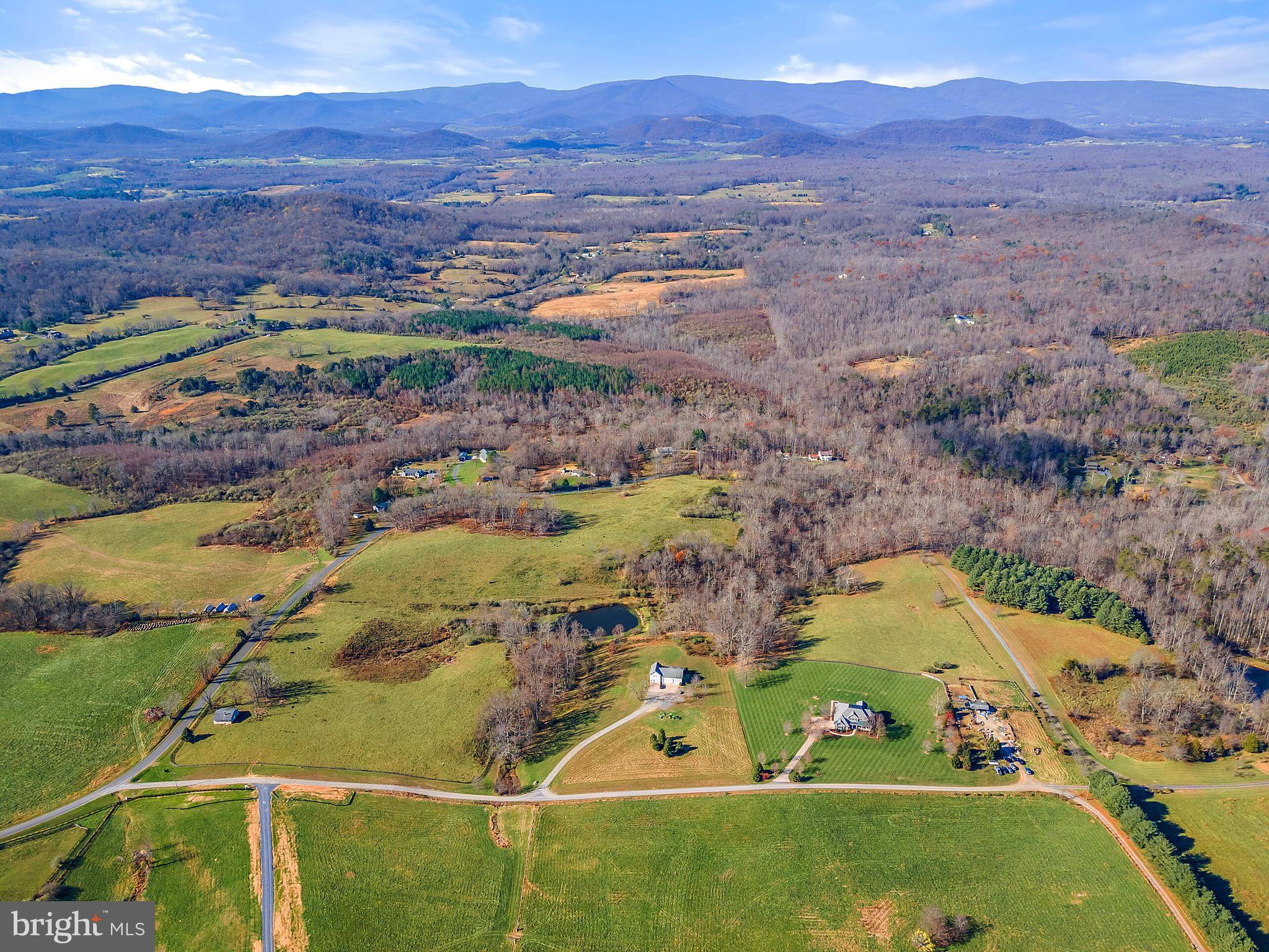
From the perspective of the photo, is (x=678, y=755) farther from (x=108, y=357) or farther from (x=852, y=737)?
(x=108, y=357)

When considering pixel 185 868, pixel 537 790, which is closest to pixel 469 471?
pixel 537 790

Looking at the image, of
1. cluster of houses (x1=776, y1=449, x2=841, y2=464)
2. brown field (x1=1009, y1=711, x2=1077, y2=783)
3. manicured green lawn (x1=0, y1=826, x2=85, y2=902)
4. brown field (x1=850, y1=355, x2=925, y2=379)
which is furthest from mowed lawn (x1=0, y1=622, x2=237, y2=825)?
brown field (x1=850, y1=355, x2=925, y2=379)

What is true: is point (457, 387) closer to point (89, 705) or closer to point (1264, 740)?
point (89, 705)

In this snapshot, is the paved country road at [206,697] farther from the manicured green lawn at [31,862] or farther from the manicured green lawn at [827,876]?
the manicured green lawn at [827,876]

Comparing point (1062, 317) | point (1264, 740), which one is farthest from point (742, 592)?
point (1062, 317)

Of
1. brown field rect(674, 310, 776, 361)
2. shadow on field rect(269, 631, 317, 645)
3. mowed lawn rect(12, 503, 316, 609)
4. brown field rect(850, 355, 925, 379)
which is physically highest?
brown field rect(674, 310, 776, 361)

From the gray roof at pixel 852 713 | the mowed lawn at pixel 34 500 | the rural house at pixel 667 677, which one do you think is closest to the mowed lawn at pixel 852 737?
the gray roof at pixel 852 713

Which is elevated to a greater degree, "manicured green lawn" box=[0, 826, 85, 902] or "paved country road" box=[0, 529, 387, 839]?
"paved country road" box=[0, 529, 387, 839]

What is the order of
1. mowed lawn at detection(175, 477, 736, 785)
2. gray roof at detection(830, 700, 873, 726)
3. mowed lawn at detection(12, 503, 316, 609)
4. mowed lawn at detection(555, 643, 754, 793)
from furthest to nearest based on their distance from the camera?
mowed lawn at detection(12, 503, 316, 609) → gray roof at detection(830, 700, 873, 726) → mowed lawn at detection(175, 477, 736, 785) → mowed lawn at detection(555, 643, 754, 793)

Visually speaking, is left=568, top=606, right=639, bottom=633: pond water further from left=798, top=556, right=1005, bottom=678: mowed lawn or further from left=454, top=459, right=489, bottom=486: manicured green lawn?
left=454, top=459, right=489, bottom=486: manicured green lawn
